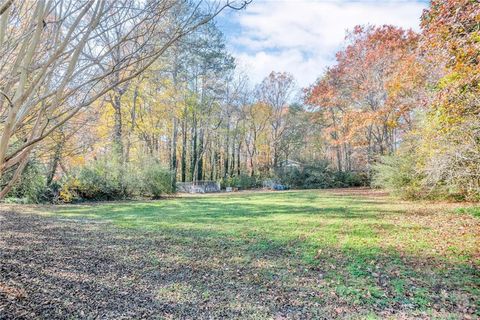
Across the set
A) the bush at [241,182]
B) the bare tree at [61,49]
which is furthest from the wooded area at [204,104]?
the bush at [241,182]

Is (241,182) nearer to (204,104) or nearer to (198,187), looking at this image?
(198,187)

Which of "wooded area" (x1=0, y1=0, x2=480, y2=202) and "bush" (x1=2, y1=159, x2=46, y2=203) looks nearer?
"wooded area" (x1=0, y1=0, x2=480, y2=202)

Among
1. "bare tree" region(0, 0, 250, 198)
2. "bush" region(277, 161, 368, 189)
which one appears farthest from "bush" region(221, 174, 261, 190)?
"bare tree" region(0, 0, 250, 198)

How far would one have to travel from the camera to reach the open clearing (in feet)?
8.81

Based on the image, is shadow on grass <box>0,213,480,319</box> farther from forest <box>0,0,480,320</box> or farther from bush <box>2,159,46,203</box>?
bush <box>2,159,46,203</box>

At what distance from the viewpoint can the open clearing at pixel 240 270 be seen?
2.69 meters

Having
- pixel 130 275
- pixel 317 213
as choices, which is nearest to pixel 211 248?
pixel 130 275

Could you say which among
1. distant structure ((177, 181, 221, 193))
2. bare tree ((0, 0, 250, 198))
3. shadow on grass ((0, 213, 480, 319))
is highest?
bare tree ((0, 0, 250, 198))

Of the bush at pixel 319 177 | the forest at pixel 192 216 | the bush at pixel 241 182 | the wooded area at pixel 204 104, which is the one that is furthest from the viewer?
the bush at pixel 241 182

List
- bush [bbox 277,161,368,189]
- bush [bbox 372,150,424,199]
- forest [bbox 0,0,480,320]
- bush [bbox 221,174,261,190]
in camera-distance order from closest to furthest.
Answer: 1. forest [bbox 0,0,480,320]
2. bush [bbox 372,150,424,199]
3. bush [bbox 277,161,368,189]
4. bush [bbox 221,174,261,190]

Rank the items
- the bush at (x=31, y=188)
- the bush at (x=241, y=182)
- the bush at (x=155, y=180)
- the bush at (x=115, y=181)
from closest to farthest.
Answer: the bush at (x=31, y=188) → the bush at (x=115, y=181) → the bush at (x=155, y=180) → the bush at (x=241, y=182)

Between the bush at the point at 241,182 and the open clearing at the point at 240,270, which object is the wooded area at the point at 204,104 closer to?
the bush at the point at 241,182

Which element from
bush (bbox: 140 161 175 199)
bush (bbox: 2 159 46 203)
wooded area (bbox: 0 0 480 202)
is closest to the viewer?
wooded area (bbox: 0 0 480 202)

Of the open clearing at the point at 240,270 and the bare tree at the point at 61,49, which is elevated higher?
the bare tree at the point at 61,49
